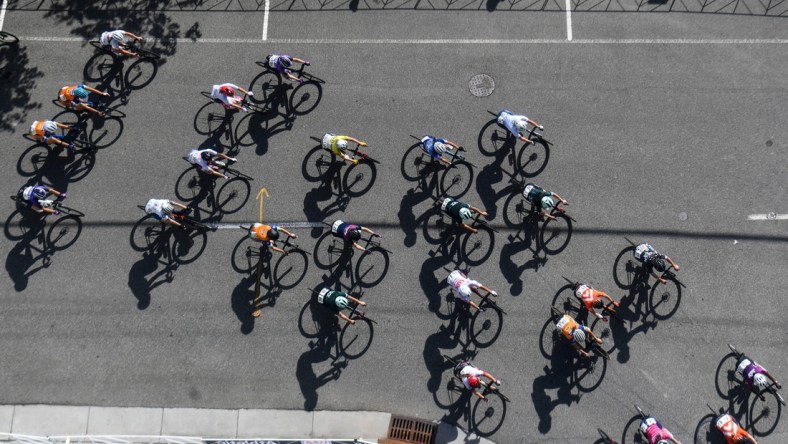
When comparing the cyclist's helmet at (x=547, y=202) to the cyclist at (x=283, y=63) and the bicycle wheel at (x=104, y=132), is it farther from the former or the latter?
the bicycle wheel at (x=104, y=132)

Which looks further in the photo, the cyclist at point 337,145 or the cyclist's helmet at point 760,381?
the cyclist at point 337,145

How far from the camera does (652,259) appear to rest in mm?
15492

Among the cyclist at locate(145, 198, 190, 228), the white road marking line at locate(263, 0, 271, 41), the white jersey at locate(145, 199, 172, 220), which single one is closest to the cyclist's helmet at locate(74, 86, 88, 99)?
the cyclist at locate(145, 198, 190, 228)

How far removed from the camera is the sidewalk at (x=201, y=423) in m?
14.7

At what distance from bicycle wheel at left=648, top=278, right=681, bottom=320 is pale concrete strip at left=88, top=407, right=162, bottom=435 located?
1428cm

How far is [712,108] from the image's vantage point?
17.5 metres

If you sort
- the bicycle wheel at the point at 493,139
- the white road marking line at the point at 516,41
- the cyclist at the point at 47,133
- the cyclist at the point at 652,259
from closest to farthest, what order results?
the cyclist at the point at 652,259 < the cyclist at the point at 47,133 < the bicycle wheel at the point at 493,139 < the white road marking line at the point at 516,41

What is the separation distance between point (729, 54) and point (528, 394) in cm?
1287

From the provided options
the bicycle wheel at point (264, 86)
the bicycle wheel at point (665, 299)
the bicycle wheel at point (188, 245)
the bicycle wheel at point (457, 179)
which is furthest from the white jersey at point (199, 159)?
the bicycle wheel at point (665, 299)

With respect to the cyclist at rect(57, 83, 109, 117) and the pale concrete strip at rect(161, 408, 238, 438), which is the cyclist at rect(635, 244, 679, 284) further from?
the cyclist at rect(57, 83, 109, 117)

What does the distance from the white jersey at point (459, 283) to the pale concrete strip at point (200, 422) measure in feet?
22.5

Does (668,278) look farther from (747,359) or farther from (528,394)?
(528,394)

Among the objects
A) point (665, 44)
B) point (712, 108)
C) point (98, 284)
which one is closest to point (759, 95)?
point (712, 108)

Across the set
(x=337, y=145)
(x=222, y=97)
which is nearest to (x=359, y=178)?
(x=337, y=145)
